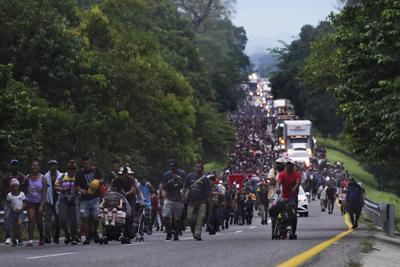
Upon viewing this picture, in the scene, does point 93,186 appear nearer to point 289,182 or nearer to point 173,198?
point 173,198

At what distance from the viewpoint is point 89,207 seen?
77.4 ft

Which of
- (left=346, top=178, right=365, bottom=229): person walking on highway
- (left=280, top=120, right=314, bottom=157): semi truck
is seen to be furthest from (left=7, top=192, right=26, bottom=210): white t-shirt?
(left=280, top=120, right=314, bottom=157): semi truck

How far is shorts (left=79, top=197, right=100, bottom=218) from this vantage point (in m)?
23.5

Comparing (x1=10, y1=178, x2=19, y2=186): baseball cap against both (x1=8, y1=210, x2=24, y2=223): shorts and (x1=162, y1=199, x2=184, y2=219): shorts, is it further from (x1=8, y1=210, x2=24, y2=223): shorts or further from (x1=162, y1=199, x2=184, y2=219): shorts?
(x1=162, y1=199, x2=184, y2=219): shorts

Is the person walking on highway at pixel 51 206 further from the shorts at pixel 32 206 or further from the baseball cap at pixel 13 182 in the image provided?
the baseball cap at pixel 13 182

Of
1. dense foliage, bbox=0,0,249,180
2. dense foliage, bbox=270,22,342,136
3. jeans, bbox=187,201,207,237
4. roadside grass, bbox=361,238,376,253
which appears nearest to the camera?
roadside grass, bbox=361,238,376,253

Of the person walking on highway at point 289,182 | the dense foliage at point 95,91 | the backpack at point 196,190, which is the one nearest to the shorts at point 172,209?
the backpack at point 196,190

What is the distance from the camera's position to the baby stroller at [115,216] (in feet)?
76.1

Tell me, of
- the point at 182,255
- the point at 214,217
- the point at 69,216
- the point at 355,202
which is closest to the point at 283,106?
the point at 355,202

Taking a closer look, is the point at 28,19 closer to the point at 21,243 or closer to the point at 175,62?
the point at 21,243

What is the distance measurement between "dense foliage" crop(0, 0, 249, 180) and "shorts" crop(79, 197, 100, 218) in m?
10.5

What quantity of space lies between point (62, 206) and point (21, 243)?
1.23 m

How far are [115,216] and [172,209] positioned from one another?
2.75m

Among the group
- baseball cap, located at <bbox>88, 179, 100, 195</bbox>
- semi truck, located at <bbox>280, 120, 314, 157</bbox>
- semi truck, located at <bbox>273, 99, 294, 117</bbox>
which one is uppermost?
semi truck, located at <bbox>273, 99, 294, 117</bbox>
